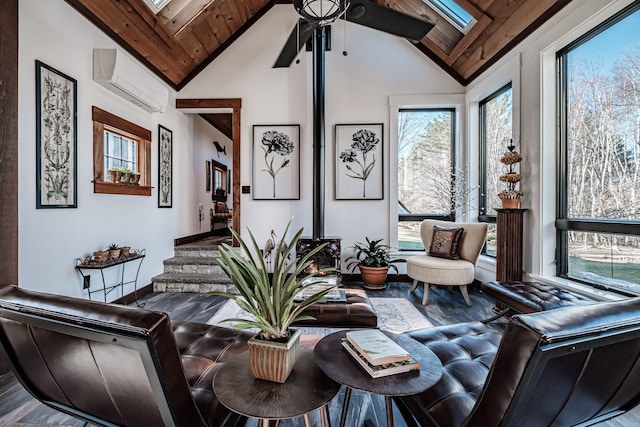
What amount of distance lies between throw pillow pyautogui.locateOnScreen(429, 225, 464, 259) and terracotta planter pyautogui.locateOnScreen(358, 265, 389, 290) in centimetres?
67

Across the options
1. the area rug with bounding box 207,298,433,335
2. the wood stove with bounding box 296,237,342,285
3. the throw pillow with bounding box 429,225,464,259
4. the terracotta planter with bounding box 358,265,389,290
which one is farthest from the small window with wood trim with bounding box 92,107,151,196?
the throw pillow with bounding box 429,225,464,259

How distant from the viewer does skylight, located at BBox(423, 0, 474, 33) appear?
11.6ft

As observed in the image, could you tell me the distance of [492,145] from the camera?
389 centimetres

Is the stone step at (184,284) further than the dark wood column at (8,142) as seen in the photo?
Yes

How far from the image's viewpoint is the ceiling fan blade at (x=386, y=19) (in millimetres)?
2443

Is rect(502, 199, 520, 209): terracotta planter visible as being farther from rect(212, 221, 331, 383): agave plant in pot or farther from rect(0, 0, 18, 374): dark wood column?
rect(0, 0, 18, 374): dark wood column

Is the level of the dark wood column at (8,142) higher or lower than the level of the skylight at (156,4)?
lower

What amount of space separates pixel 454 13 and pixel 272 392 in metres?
4.42

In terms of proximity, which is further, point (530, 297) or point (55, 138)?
point (55, 138)

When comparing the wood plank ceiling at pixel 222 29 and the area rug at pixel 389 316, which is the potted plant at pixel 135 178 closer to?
the wood plank ceiling at pixel 222 29

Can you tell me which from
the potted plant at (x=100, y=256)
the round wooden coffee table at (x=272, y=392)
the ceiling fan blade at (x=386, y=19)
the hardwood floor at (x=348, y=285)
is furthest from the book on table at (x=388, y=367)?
the potted plant at (x=100, y=256)

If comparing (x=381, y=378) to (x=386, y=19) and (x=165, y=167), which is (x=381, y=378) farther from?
(x=165, y=167)

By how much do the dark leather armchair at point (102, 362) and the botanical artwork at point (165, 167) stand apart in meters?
3.16

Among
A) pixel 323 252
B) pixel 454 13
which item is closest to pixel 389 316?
pixel 323 252
